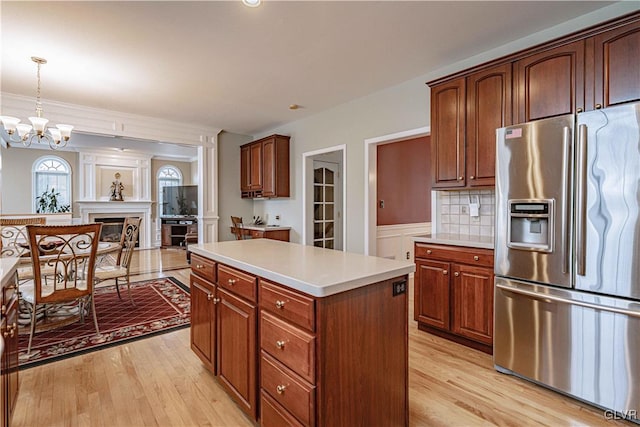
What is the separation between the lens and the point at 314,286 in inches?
48.6

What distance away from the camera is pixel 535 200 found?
6.77 feet

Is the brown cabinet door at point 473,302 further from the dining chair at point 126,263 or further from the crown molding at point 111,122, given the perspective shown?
the crown molding at point 111,122

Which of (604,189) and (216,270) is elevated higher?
(604,189)

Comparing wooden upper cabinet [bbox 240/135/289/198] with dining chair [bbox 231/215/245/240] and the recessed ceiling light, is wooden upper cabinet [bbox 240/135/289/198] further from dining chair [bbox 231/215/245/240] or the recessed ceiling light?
the recessed ceiling light

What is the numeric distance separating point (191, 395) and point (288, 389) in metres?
1.00

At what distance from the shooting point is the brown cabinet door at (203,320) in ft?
6.66

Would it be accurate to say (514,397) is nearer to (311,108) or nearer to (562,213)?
(562,213)

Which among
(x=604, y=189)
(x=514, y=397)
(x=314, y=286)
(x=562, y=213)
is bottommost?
(x=514, y=397)

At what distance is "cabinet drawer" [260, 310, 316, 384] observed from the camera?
1.28 metres

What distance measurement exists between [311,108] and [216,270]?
3.34m

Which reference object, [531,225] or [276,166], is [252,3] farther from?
[276,166]

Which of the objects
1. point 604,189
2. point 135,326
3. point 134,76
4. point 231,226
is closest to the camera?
point 604,189

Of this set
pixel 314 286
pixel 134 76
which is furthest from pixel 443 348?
pixel 134 76
